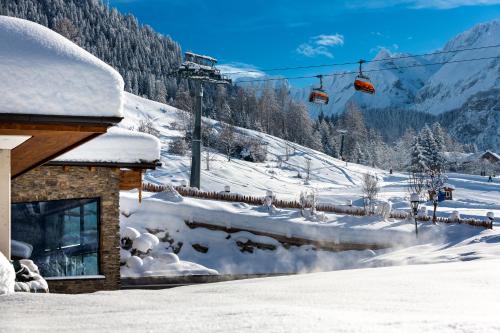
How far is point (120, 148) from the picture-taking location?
1291 cm

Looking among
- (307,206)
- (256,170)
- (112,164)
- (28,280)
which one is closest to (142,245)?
(112,164)

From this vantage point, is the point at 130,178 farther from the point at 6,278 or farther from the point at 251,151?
the point at 251,151

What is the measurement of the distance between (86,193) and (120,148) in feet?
4.27

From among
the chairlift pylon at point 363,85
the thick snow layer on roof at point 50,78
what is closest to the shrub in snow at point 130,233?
the chairlift pylon at point 363,85

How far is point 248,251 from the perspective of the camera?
66.9ft

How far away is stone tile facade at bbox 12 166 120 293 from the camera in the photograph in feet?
40.4

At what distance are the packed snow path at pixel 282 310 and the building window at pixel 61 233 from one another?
7.71m

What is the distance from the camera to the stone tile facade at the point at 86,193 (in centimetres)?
1232

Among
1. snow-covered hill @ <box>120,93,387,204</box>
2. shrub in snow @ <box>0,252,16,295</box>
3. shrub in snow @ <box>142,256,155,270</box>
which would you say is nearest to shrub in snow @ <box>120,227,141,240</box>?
shrub in snow @ <box>142,256,155,270</box>

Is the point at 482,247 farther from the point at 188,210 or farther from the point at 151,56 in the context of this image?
the point at 151,56

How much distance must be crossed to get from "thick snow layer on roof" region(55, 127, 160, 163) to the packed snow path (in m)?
7.28

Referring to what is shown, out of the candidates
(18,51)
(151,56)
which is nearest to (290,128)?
(151,56)

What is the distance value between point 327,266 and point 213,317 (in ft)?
55.3

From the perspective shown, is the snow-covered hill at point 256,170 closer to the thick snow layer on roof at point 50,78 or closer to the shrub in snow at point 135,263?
the shrub in snow at point 135,263
